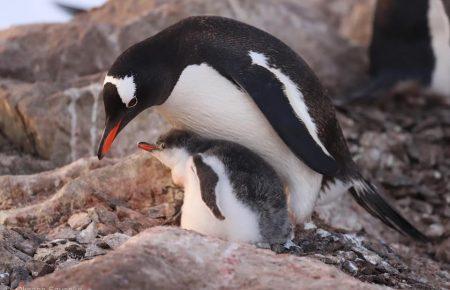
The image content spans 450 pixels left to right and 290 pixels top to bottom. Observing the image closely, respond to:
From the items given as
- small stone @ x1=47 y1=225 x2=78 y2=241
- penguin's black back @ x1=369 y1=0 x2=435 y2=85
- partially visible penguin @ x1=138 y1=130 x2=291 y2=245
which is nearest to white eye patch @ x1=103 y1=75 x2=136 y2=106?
partially visible penguin @ x1=138 y1=130 x2=291 y2=245

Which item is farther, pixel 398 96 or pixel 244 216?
pixel 398 96

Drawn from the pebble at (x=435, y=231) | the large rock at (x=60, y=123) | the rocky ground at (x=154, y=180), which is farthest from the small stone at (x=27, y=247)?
the pebble at (x=435, y=231)

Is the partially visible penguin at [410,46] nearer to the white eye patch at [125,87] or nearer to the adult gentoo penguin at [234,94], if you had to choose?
the adult gentoo penguin at [234,94]

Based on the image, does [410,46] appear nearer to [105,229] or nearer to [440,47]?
[440,47]

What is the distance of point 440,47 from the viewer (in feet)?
20.6

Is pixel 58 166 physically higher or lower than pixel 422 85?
lower

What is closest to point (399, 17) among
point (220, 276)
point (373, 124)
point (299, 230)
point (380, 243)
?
point (373, 124)

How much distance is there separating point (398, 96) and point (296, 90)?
2703 millimetres

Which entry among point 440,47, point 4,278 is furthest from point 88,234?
point 440,47

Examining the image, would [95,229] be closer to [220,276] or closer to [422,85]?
[220,276]

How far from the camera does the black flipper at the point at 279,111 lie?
350 centimetres

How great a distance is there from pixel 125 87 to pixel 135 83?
49 mm

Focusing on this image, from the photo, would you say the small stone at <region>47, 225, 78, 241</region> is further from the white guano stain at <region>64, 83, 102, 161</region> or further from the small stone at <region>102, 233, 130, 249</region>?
the white guano stain at <region>64, 83, 102, 161</region>

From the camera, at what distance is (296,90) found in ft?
11.9
